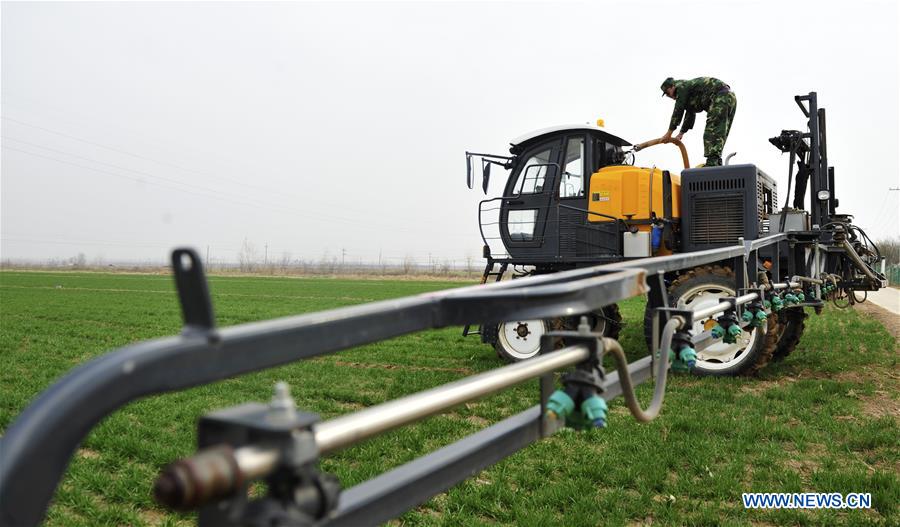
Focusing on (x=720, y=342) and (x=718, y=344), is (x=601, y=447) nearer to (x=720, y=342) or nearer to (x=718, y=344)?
(x=720, y=342)

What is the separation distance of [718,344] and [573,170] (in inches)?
Result: 115

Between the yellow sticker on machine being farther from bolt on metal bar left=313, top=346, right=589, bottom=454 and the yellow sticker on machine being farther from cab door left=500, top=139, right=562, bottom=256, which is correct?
bolt on metal bar left=313, top=346, right=589, bottom=454

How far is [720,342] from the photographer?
7.32 metres

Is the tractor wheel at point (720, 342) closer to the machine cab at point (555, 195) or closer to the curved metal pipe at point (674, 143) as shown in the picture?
the machine cab at point (555, 195)

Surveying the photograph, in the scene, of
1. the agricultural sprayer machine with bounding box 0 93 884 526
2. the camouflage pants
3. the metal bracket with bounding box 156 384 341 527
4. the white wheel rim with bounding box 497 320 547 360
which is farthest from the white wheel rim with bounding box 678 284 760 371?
the metal bracket with bounding box 156 384 341 527

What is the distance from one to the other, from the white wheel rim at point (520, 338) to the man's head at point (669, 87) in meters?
3.57

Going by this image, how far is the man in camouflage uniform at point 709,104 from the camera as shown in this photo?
852 centimetres

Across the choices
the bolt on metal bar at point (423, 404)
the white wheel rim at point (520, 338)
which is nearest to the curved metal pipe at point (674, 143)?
the white wheel rim at point (520, 338)

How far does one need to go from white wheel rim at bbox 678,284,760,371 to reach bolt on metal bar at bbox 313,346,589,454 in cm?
601

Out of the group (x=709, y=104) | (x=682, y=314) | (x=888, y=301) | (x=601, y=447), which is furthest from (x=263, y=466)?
(x=888, y=301)

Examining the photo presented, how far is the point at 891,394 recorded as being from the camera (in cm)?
683

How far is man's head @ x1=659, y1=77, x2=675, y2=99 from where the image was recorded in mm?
8734

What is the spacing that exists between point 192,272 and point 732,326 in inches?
121

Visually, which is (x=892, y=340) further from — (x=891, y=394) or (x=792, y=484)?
(x=792, y=484)
